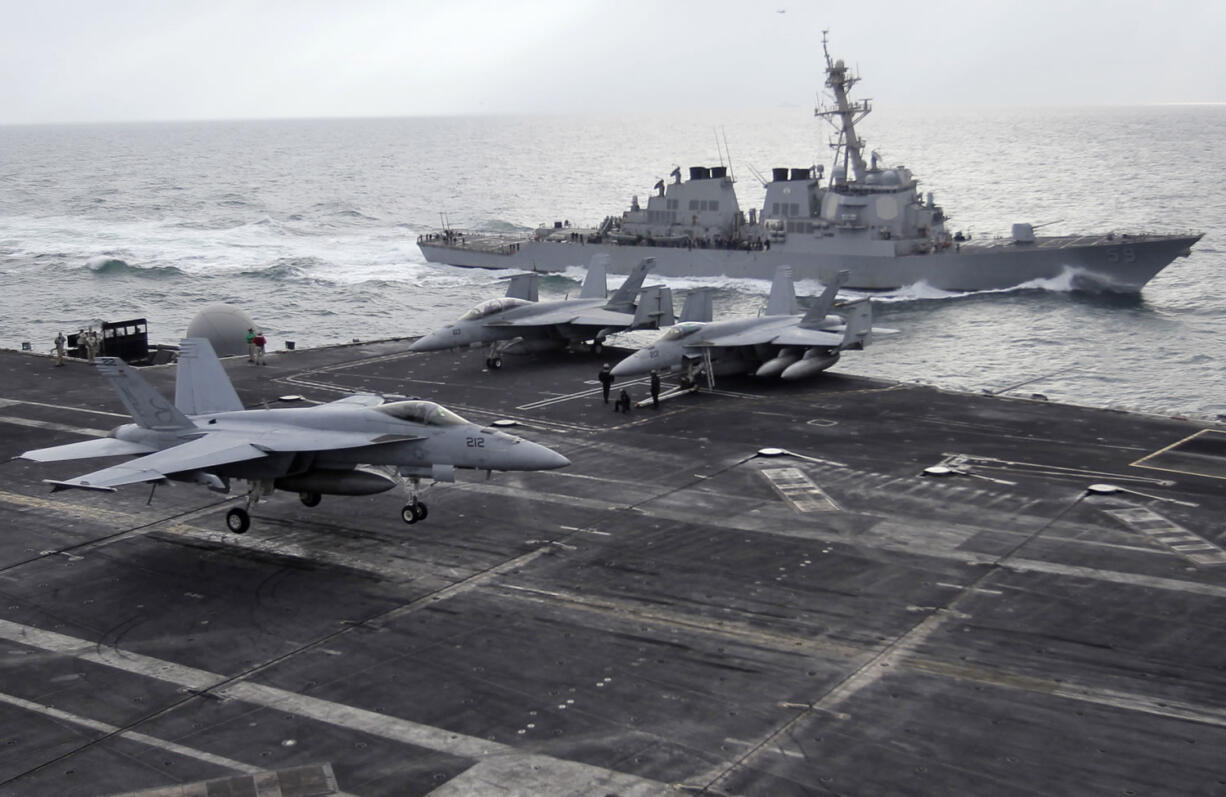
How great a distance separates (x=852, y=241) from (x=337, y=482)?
59898 millimetres

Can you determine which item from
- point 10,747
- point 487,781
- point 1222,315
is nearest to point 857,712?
point 487,781

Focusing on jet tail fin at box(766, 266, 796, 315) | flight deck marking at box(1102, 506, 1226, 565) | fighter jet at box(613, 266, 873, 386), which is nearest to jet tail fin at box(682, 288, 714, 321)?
jet tail fin at box(766, 266, 796, 315)

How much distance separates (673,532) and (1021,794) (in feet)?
40.3

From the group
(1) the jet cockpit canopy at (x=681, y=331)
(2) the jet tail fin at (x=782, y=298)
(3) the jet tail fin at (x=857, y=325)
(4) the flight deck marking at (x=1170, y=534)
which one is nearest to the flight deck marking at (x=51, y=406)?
(1) the jet cockpit canopy at (x=681, y=331)

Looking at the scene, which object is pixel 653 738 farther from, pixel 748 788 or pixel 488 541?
pixel 488 541

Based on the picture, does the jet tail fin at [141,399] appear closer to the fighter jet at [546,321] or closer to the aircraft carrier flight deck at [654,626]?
the aircraft carrier flight deck at [654,626]

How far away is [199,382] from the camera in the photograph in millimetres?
28172

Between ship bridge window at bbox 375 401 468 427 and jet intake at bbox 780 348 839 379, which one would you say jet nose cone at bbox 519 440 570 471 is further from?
jet intake at bbox 780 348 839 379

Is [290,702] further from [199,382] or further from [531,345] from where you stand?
[531,345]

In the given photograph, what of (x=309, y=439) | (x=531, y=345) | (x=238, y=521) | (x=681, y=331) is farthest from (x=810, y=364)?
(x=238, y=521)

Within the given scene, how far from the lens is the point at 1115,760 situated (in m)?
16.2

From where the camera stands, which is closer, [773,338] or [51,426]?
[51,426]

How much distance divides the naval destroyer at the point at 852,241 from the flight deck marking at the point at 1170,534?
51583 millimetres

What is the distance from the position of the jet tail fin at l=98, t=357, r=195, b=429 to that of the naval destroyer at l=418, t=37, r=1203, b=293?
58230 mm
